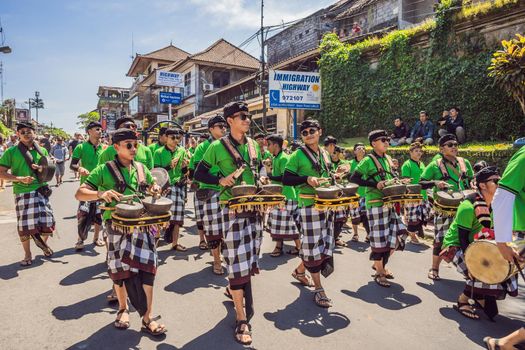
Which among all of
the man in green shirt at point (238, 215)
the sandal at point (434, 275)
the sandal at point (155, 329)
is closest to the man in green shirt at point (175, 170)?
the man in green shirt at point (238, 215)

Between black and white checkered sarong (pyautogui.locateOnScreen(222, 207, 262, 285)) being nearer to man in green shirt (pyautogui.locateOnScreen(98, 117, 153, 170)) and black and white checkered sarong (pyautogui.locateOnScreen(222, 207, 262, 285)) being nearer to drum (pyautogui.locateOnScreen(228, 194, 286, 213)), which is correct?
drum (pyautogui.locateOnScreen(228, 194, 286, 213))

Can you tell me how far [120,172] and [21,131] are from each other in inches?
124

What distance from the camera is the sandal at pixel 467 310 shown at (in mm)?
4062

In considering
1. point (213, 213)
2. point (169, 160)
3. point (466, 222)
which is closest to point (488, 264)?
point (466, 222)

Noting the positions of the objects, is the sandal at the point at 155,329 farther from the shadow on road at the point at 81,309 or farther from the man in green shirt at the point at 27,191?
the man in green shirt at the point at 27,191

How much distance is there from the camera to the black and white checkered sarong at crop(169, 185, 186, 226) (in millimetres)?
6633

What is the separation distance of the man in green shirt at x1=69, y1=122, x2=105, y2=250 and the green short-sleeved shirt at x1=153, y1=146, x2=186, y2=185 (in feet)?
3.26

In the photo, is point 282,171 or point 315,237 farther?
point 282,171

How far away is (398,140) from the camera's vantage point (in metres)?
13.5

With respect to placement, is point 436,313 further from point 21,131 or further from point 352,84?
point 352,84

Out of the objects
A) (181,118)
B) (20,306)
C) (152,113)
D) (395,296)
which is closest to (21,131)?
(20,306)

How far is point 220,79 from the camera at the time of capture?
33.8 meters

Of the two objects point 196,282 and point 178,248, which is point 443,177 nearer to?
point 196,282

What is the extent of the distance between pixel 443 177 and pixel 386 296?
2.13m
